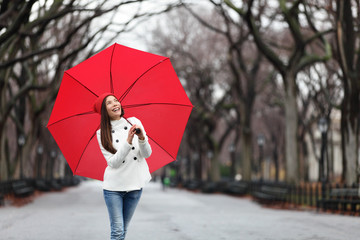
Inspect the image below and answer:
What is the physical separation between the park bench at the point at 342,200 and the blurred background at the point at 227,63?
126 centimetres

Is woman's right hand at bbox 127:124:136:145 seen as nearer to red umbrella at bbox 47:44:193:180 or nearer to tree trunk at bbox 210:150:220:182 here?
red umbrella at bbox 47:44:193:180

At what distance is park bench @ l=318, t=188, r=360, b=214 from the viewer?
1491 centimetres

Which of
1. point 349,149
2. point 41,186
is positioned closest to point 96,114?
point 349,149

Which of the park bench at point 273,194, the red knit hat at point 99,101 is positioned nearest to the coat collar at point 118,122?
the red knit hat at point 99,101

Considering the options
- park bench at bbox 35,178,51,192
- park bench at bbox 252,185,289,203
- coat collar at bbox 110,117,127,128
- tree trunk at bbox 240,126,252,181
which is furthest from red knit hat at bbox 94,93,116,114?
park bench at bbox 35,178,51,192

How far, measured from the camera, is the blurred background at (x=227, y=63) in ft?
55.4

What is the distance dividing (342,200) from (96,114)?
1121 centimetres

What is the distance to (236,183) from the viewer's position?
29.0 metres

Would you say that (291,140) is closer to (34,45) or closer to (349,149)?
(349,149)

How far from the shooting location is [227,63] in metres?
35.2

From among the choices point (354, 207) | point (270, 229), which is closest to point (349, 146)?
point (354, 207)

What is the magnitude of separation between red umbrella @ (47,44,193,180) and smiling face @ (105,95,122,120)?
63 centimetres

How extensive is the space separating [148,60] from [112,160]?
4.87ft

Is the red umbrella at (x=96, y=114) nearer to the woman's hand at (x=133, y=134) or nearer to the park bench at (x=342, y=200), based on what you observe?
the woman's hand at (x=133, y=134)
